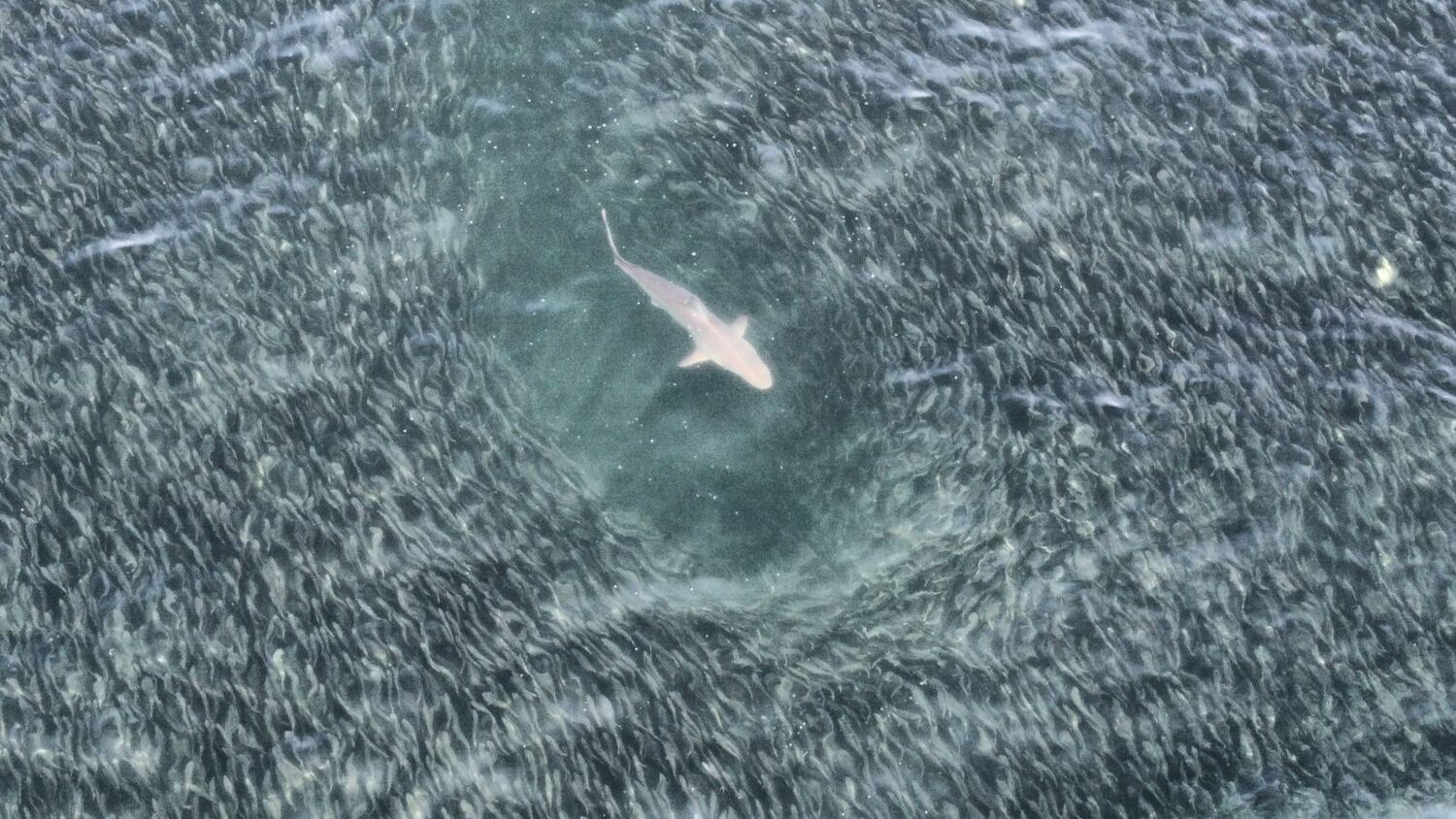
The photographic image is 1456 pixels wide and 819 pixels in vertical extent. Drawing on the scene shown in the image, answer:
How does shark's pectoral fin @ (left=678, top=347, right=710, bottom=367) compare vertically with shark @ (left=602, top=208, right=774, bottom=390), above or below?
below

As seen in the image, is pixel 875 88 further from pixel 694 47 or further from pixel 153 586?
pixel 153 586

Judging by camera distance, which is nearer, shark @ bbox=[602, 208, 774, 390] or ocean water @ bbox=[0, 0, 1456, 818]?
ocean water @ bbox=[0, 0, 1456, 818]

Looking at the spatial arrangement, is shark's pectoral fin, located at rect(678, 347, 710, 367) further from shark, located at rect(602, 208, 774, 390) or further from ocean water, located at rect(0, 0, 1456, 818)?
ocean water, located at rect(0, 0, 1456, 818)

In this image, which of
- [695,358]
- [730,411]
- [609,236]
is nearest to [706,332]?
[695,358]

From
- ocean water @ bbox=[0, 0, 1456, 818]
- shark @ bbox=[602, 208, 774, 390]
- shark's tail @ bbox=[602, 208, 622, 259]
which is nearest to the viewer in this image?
ocean water @ bbox=[0, 0, 1456, 818]

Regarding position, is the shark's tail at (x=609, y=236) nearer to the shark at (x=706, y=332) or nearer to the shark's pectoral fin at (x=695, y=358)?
the shark at (x=706, y=332)

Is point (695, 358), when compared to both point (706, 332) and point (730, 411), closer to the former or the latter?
point (706, 332)

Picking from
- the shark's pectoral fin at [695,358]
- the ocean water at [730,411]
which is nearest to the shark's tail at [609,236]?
the ocean water at [730,411]

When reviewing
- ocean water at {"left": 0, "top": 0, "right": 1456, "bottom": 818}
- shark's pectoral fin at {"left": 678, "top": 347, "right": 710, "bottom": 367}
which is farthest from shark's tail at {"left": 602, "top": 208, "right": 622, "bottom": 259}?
shark's pectoral fin at {"left": 678, "top": 347, "right": 710, "bottom": 367}

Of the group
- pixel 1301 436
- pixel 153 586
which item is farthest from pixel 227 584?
pixel 1301 436
